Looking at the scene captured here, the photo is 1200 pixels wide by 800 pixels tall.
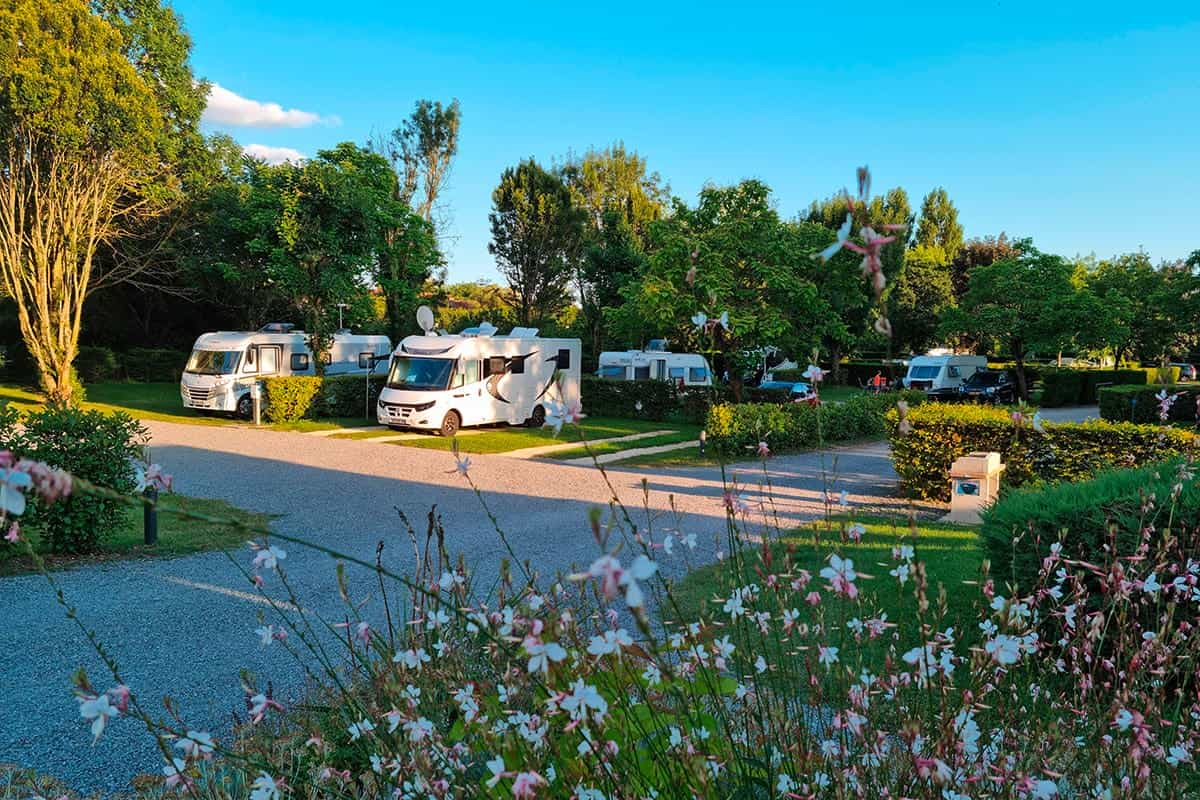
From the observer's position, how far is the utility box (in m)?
8.76

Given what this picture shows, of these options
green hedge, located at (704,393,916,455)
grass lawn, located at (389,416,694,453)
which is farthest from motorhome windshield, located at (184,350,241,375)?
green hedge, located at (704,393,916,455)

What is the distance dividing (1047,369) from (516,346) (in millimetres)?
21452

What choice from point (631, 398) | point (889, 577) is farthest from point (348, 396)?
point (889, 577)

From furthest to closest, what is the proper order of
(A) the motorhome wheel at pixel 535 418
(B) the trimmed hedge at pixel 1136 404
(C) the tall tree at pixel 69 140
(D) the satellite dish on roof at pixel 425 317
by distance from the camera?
(B) the trimmed hedge at pixel 1136 404 → (D) the satellite dish on roof at pixel 425 317 → (A) the motorhome wheel at pixel 535 418 → (C) the tall tree at pixel 69 140

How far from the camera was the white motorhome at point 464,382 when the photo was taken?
1688cm

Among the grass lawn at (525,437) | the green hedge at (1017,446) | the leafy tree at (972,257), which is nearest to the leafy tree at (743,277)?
the grass lawn at (525,437)

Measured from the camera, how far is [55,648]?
497cm

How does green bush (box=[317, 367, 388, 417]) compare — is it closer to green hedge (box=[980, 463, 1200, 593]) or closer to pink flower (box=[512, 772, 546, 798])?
green hedge (box=[980, 463, 1200, 593])

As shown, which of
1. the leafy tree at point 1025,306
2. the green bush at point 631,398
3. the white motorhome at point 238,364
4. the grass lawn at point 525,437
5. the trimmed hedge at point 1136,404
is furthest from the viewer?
the leafy tree at point 1025,306

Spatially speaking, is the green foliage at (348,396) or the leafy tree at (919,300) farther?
the leafy tree at (919,300)

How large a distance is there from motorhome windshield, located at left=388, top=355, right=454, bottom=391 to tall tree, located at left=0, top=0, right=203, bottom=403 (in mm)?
7553

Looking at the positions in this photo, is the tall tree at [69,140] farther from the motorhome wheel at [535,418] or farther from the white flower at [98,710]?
the white flower at [98,710]

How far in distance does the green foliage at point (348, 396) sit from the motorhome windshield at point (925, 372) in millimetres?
18250

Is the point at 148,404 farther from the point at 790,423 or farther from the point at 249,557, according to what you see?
the point at 249,557
